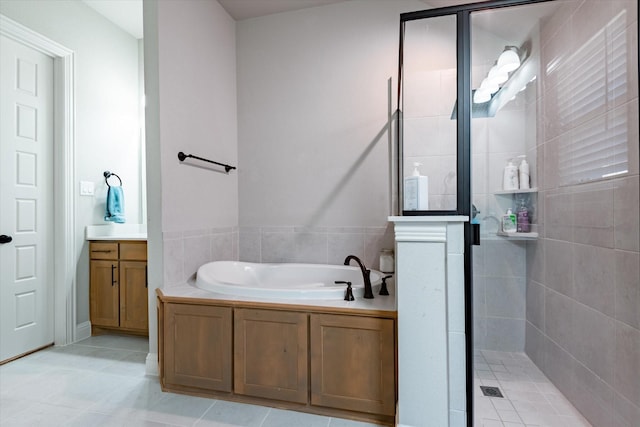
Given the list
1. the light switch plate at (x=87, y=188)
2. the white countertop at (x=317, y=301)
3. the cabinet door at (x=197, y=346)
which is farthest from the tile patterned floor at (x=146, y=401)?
the light switch plate at (x=87, y=188)

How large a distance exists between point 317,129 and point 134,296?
2040mm

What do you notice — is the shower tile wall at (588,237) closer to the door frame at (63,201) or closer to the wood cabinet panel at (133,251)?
the wood cabinet panel at (133,251)

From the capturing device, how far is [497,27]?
143 cm

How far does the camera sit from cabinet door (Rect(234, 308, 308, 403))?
166 cm

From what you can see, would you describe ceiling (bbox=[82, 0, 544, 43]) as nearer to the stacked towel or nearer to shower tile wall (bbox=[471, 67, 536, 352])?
shower tile wall (bbox=[471, 67, 536, 352])

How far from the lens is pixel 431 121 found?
1.55 metres

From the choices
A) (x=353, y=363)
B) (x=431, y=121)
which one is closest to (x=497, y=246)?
(x=431, y=121)

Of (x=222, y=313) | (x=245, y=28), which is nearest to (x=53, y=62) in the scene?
(x=245, y=28)

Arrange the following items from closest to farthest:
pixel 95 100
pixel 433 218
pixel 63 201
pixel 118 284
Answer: pixel 433 218 → pixel 63 201 → pixel 118 284 → pixel 95 100

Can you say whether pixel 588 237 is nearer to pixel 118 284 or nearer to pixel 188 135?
pixel 188 135

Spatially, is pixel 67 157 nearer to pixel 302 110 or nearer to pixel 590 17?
pixel 302 110

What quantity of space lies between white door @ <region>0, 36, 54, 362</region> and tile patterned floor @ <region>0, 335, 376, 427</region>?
0.86 ft

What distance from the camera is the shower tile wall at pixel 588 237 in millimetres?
1226

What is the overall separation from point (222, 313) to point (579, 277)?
176 cm
